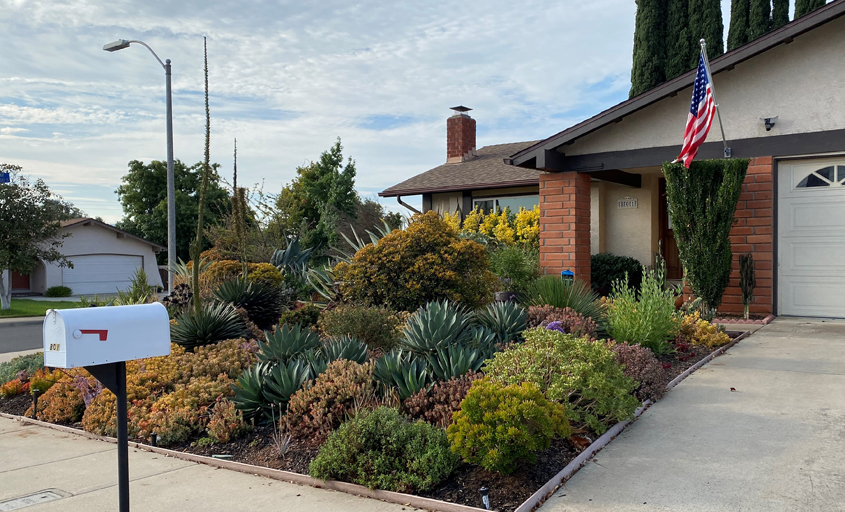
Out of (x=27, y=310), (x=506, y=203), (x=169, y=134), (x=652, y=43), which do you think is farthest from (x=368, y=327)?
(x=27, y=310)

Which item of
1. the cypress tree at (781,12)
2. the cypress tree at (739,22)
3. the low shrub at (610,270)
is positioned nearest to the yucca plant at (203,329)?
the low shrub at (610,270)

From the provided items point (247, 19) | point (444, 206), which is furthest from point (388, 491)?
point (444, 206)

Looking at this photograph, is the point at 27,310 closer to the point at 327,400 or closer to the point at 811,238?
the point at 327,400

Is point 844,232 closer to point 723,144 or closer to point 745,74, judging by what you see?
point 723,144

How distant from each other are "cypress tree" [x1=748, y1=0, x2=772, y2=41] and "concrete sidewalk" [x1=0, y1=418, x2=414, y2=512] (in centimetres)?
2381

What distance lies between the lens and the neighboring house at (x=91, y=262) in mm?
35594

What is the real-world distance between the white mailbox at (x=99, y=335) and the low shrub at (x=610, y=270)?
Result: 42.3 feet

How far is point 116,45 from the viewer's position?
15.9m

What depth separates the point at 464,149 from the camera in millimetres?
23453

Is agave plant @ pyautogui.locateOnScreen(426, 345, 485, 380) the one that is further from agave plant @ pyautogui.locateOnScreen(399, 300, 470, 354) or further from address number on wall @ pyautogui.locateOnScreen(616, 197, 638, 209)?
address number on wall @ pyautogui.locateOnScreen(616, 197, 638, 209)

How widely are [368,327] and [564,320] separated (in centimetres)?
227

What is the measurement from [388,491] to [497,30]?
31.7 feet

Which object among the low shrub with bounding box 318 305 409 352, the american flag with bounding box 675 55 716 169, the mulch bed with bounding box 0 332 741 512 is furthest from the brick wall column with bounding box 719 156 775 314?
the mulch bed with bounding box 0 332 741 512

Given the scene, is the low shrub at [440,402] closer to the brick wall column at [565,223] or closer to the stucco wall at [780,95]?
the brick wall column at [565,223]
